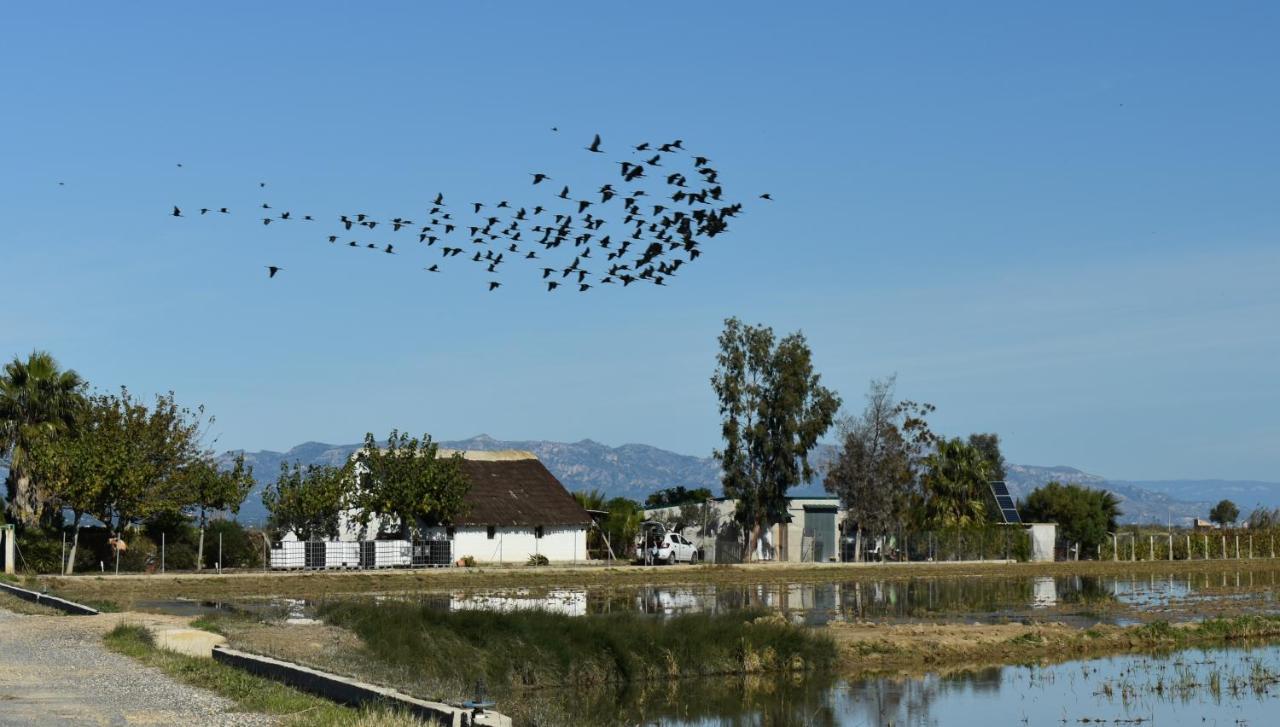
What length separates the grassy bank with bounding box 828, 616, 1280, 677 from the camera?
95.5 ft

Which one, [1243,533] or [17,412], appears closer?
[17,412]

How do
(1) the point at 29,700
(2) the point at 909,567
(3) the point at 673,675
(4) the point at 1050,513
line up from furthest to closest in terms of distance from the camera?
(4) the point at 1050,513 → (2) the point at 909,567 → (3) the point at 673,675 → (1) the point at 29,700

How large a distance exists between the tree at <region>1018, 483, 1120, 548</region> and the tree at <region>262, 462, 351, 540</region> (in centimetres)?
4457

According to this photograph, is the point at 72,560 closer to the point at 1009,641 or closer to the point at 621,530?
the point at 621,530

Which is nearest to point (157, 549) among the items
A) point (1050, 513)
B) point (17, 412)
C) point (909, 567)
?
point (17, 412)

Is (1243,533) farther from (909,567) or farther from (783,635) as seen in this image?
(783,635)

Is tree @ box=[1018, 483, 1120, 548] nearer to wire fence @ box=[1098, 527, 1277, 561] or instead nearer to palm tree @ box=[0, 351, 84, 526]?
wire fence @ box=[1098, 527, 1277, 561]

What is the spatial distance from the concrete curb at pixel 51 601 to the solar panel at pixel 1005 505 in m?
55.1

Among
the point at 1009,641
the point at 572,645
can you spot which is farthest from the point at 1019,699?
the point at 572,645

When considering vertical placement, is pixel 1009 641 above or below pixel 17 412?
below

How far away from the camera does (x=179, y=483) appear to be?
5341 cm

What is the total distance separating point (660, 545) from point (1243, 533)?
129 ft

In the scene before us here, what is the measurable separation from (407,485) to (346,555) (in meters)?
3.98

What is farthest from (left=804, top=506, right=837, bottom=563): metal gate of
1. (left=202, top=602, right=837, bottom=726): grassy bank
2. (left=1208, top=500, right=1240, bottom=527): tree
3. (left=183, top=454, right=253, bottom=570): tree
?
(left=1208, top=500, right=1240, bottom=527): tree
